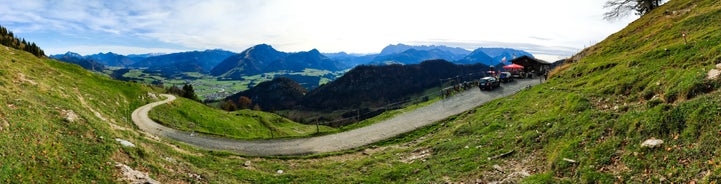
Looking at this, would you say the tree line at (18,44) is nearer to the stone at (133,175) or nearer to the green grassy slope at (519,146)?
the green grassy slope at (519,146)

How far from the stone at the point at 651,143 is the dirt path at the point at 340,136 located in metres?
22.8

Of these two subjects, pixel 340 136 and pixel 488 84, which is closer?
pixel 340 136

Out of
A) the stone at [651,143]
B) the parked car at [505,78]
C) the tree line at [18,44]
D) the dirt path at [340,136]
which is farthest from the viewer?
the tree line at [18,44]

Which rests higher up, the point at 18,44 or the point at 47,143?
the point at 18,44

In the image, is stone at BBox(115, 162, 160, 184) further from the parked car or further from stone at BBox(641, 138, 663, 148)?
the parked car

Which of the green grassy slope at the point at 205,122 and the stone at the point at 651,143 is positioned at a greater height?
the stone at the point at 651,143

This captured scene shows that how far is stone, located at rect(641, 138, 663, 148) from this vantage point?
41.7 ft

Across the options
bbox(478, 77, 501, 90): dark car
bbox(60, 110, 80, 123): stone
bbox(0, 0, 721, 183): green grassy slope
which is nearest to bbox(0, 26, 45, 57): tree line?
bbox(0, 0, 721, 183): green grassy slope

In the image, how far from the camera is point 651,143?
1291 centimetres

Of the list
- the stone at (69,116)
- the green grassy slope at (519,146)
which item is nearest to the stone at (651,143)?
the green grassy slope at (519,146)

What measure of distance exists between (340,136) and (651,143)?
94.2 feet

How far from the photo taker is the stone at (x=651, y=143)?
41.7 feet

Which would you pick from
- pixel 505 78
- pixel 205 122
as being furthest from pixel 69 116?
pixel 505 78

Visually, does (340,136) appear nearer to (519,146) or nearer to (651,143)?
(519,146)
